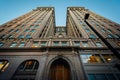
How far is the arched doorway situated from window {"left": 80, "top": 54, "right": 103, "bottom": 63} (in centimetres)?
363

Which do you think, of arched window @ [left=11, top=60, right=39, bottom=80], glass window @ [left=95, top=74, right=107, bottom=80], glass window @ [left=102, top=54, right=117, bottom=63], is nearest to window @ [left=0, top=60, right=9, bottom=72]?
arched window @ [left=11, top=60, right=39, bottom=80]

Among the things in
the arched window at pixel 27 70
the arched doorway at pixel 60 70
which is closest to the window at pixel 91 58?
the arched doorway at pixel 60 70

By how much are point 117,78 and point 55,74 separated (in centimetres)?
1005

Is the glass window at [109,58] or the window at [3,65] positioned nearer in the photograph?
the window at [3,65]

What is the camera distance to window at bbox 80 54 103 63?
18.4 metres

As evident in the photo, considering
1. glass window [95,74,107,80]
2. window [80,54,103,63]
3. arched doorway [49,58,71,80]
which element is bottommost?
glass window [95,74,107,80]

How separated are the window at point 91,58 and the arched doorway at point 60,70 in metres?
3.63

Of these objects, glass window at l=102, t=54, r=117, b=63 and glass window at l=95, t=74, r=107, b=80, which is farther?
glass window at l=102, t=54, r=117, b=63

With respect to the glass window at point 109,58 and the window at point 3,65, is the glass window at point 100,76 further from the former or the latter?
the window at point 3,65

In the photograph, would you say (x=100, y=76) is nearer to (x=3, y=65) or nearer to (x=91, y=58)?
(x=91, y=58)

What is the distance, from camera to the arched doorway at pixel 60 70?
650 inches

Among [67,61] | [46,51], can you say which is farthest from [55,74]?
[46,51]

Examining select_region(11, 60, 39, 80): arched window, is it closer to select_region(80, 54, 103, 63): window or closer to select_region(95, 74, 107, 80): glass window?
select_region(80, 54, 103, 63): window

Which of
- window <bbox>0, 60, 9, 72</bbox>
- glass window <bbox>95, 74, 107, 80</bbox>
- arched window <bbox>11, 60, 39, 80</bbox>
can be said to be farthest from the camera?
window <bbox>0, 60, 9, 72</bbox>
